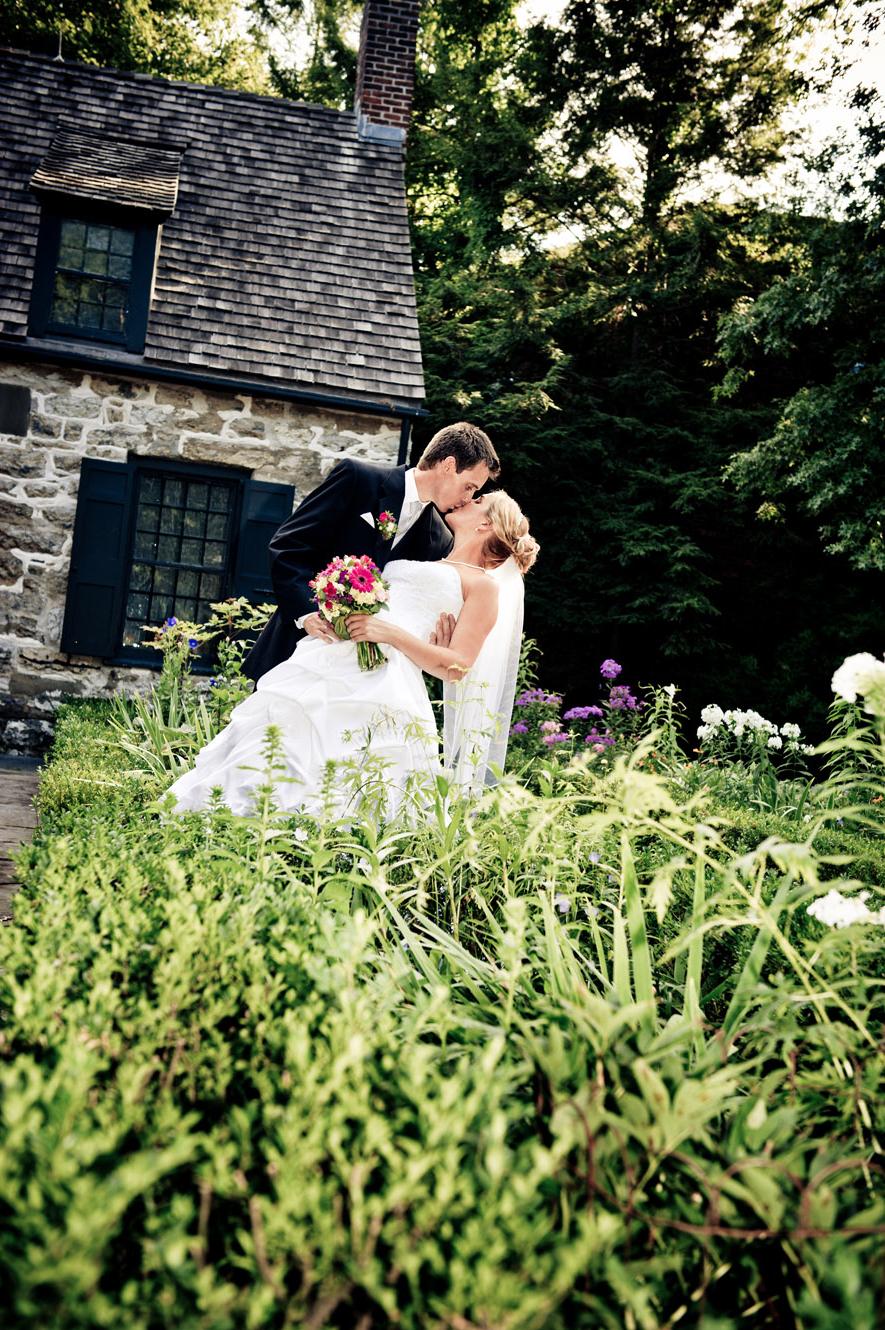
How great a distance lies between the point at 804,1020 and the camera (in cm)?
269

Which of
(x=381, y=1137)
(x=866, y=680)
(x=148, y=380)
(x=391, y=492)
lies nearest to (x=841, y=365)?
(x=148, y=380)

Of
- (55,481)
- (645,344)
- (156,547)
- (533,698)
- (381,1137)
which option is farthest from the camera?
(645,344)

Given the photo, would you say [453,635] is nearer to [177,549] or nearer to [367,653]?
[367,653]

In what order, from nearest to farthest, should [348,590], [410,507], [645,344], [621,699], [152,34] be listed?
1. [348,590]
2. [410,507]
3. [621,699]
4. [645,344]
5. [152,34]

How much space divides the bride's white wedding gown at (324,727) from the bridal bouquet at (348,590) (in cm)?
24

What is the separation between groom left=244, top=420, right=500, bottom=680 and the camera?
4285 mm

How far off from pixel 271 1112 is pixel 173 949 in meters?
0.60

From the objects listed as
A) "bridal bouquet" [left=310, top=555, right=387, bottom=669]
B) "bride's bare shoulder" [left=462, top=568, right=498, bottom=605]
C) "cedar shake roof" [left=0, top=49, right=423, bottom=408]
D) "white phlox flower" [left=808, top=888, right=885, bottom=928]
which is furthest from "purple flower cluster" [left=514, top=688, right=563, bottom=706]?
"white phlox flower" [left=808, top=888, right=885, bottom=928]

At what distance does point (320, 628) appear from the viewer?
13.3 ft

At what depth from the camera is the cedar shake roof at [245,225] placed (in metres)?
8.62

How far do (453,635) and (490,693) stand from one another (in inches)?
13.8

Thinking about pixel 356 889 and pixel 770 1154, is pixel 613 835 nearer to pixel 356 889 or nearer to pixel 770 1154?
pixel 356 889

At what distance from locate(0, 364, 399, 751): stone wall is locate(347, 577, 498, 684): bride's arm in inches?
206

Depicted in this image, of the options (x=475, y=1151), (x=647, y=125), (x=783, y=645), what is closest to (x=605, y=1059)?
(x=475, y=1151)
